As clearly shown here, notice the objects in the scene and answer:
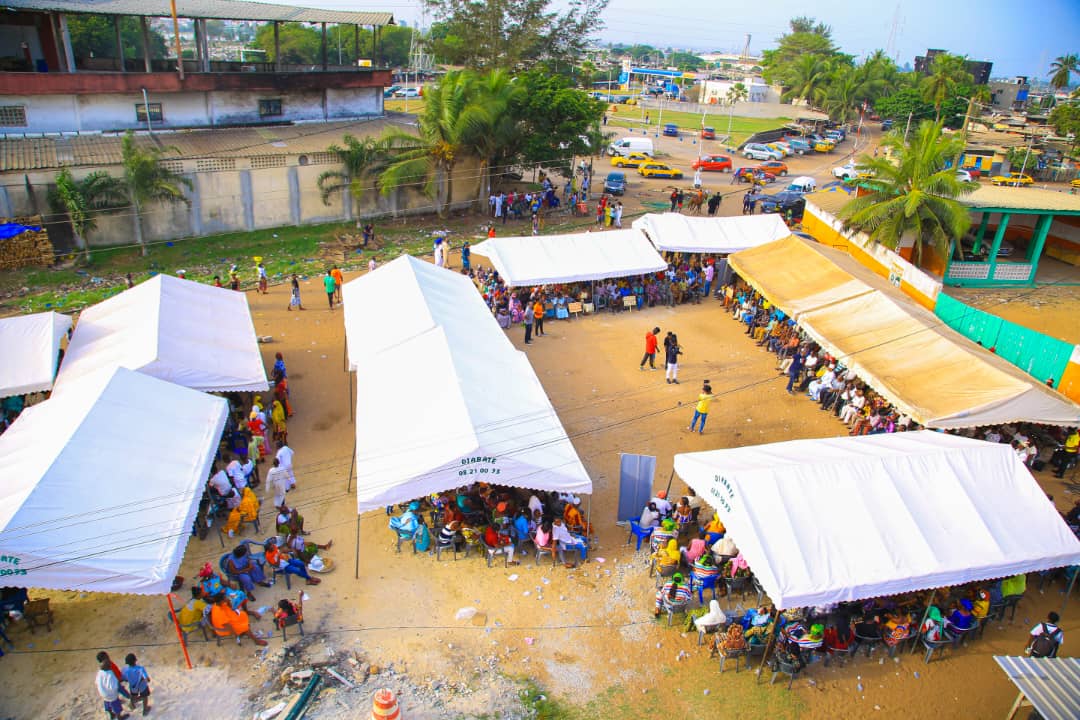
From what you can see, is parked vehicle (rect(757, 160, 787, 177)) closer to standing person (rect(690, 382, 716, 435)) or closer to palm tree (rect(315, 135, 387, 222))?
palm tree (rect(315, 135, 387, 222))

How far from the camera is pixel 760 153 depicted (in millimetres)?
46375

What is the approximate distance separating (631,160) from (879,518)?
33.4m

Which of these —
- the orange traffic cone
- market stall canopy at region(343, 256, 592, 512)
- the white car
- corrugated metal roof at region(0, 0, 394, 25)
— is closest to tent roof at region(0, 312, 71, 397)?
market stall canopy at region(343, 256, 592, 512)

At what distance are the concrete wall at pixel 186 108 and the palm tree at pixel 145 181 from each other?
353cm

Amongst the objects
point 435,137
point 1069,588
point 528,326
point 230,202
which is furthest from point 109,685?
point 435,137

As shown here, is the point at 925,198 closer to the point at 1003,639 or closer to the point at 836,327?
the point at 836,327

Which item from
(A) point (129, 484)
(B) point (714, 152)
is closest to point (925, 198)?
(A) point (129, 484)

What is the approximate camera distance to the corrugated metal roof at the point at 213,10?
2444 centimetres

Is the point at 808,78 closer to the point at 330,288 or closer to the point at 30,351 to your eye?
the point at 330,288

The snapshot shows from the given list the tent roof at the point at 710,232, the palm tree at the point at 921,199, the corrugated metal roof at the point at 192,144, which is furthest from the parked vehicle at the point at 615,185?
the palm tree at the point at 921,199

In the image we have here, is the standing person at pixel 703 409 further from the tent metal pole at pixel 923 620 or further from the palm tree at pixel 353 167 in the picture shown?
the palm tree at pixel 353 167

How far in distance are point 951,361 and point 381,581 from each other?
10938mm

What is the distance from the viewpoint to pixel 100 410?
1070 centimetres

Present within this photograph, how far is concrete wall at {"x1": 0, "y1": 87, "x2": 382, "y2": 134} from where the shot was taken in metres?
24.3
